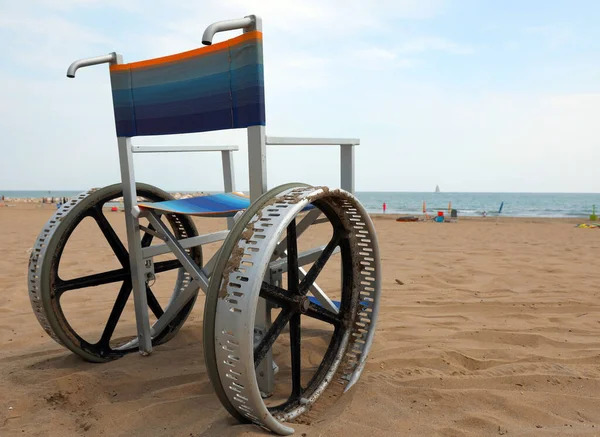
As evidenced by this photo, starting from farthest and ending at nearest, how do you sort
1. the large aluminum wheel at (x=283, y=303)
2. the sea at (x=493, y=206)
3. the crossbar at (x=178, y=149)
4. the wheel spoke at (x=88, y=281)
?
the sea at (x=493, y=206) → the crossbar at (x=178, y=149) → the wheel spoke at (x=88, y=281) → the large aluminum wheel at (x=283, y=303)

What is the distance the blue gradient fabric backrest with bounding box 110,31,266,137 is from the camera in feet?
7.13

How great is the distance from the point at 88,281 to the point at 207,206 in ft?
2.74

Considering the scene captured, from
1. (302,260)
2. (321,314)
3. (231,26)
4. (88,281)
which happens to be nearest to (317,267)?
(302,260)

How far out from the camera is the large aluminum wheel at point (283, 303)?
170cm

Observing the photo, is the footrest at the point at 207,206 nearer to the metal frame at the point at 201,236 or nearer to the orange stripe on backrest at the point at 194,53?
the metal frame at the point at 201,236

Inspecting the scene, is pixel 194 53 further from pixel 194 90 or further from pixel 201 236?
pixel 201 236

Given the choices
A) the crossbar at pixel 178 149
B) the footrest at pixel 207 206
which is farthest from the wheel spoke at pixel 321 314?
the crossbar at pixel 178 149

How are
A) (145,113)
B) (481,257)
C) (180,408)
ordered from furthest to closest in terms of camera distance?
(481,257) → (145,113) → (180,408)

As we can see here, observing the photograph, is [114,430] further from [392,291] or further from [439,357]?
[392,291]

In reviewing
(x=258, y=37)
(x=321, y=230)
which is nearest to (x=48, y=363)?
(x=258, y=37)

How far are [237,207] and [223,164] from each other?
3.15 feet

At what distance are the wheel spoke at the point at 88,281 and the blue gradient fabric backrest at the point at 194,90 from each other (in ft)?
2.81

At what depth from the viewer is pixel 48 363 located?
2.82 meters

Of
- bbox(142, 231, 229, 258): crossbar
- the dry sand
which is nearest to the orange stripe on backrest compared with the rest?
bbox(142, 231, 229, 258): crossbar
